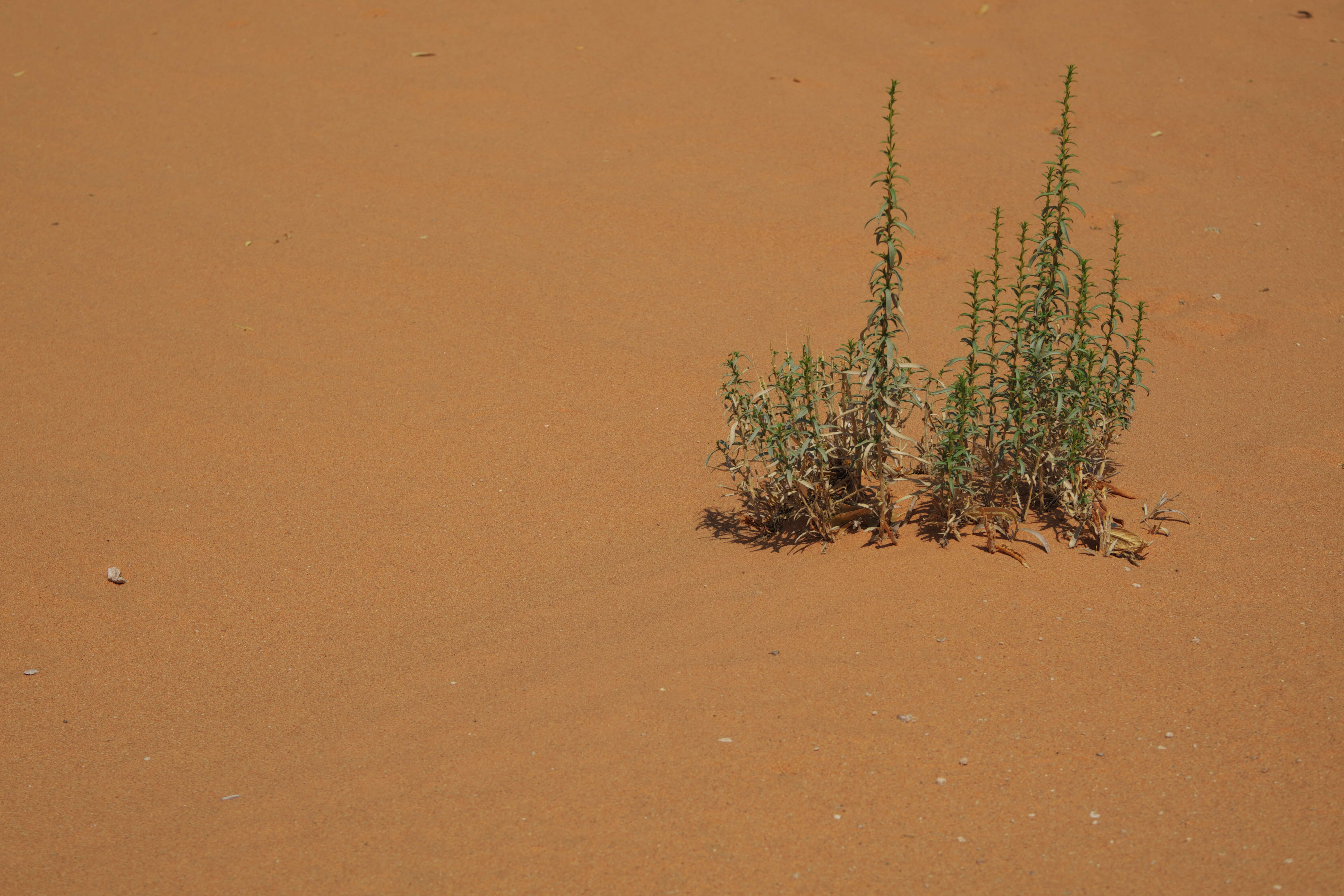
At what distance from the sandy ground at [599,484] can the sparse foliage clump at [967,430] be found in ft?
0.62

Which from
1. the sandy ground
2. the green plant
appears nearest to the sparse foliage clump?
the green plant

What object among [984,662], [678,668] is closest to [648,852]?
[678,668]

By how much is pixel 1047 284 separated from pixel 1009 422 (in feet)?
1.62

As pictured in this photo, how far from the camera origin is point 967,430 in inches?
152

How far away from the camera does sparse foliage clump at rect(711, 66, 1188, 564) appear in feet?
12.4

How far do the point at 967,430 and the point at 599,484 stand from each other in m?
1.65

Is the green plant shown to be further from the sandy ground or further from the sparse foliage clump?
the sandy ground

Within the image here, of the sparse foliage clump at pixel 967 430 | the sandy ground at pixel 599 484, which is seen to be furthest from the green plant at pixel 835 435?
the sandy ground at pixel 599 484

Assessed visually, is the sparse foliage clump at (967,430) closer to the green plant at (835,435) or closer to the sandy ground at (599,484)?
the green plant at (835,435)

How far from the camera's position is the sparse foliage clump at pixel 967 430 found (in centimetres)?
378

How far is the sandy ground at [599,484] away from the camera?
9.95ft

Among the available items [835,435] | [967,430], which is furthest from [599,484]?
[967,430]

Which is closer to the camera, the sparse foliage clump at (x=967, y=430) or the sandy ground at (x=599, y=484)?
the sandy ground at (x=599, y=484)

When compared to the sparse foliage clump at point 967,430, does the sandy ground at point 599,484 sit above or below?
below
